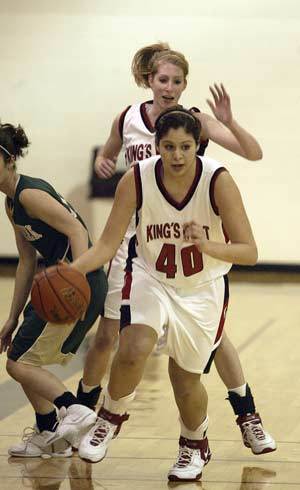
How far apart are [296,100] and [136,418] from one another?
6.06 m

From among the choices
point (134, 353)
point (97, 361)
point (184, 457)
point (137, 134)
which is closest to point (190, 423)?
point (184, 457)

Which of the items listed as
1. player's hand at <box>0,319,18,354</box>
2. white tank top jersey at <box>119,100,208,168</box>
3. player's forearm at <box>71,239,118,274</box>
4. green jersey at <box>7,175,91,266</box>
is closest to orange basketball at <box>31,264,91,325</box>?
player's forearm at <box>71,239,118,274</box>

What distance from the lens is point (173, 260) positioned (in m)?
3.80

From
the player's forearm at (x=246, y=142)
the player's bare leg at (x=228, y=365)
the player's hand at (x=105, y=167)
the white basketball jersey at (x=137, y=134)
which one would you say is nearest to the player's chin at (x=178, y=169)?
the player's forearm at (x=246, y=142)

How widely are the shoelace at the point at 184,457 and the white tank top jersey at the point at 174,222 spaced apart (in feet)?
2.15

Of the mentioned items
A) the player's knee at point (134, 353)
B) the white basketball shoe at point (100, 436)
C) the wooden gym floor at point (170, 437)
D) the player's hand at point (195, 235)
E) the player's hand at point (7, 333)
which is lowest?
the wooden gym floor at point (170, 437)

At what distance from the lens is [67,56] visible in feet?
35.1

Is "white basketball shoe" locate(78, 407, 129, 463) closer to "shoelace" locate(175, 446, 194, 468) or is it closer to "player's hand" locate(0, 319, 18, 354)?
"shoelace" locate(175, 446, 194, 468)

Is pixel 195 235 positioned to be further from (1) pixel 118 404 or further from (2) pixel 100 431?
(2) pixel 100 431

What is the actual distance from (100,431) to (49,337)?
1.69 ft

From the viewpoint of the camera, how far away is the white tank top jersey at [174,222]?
149 inches

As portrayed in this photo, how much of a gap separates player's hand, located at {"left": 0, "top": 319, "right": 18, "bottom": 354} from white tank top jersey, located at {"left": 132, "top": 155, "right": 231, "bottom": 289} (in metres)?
0.77

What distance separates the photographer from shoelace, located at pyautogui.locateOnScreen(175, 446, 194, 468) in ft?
12.9

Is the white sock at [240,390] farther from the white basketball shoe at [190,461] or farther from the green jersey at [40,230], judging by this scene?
the green jersey at [40,230]
